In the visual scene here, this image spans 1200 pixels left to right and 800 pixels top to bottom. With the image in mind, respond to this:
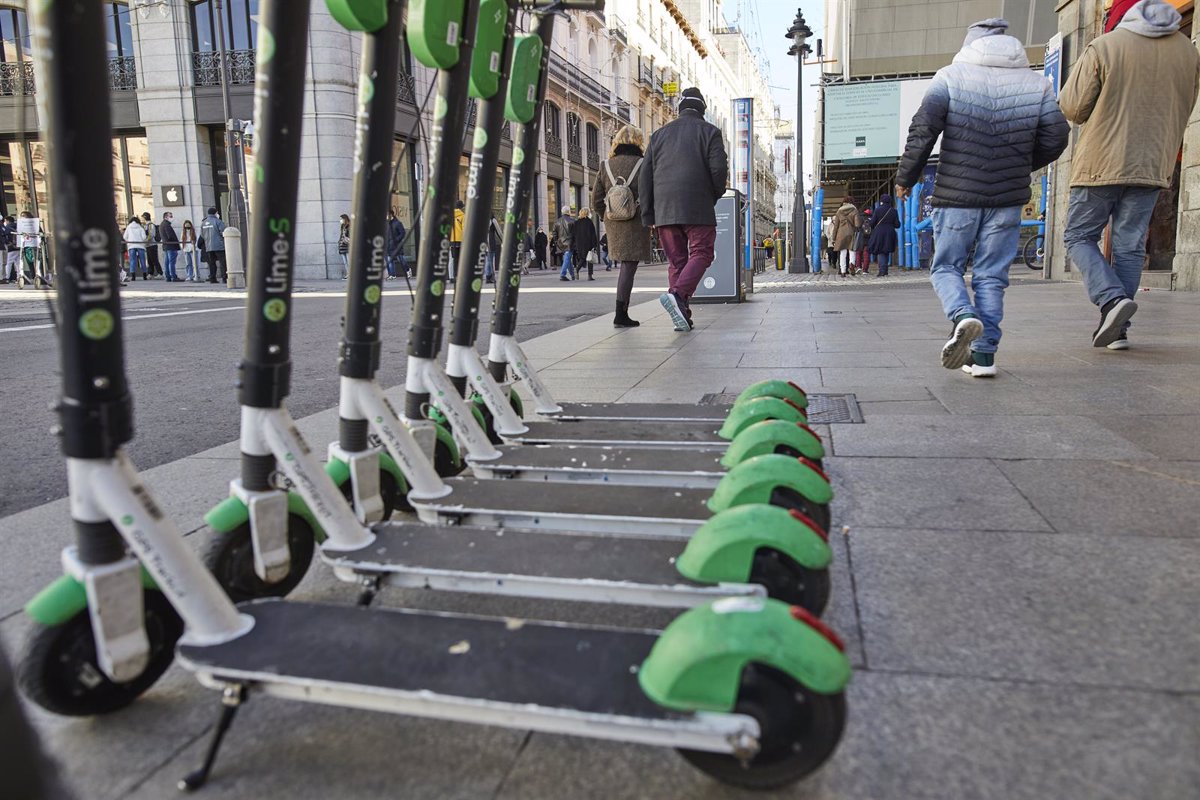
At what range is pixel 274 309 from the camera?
1773 mm

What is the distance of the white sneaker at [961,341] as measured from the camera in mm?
4549

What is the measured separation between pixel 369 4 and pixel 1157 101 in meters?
5.25

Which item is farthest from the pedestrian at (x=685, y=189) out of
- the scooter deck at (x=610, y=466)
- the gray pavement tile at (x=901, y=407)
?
the scooter deck at (x=610, y=466)

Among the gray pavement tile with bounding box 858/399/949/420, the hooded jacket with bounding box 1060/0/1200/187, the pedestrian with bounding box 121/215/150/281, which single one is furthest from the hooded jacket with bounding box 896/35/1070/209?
the pedestrian with bounding box 121/215/150/281

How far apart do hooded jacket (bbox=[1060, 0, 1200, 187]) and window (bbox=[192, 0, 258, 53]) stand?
81.1 feet

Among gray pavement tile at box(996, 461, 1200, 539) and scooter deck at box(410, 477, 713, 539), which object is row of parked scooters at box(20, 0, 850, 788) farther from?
gray pavement tile at box(996, 461, 1200, 539)

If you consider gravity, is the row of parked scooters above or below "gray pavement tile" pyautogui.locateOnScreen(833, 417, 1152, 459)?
above

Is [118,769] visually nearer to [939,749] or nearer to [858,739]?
[858,739]

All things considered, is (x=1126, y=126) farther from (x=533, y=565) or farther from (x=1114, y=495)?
(x=533, y=565)

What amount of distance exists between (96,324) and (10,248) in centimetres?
2416

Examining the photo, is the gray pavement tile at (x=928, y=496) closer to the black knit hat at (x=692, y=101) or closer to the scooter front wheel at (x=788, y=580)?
the scooter front wheel at (x=788, y=580)

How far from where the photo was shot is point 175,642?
1.60 m

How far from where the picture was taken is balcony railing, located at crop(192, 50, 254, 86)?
24.7 metres

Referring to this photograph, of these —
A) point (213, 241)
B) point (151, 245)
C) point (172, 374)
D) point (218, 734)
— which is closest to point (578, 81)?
point (151, 245)
